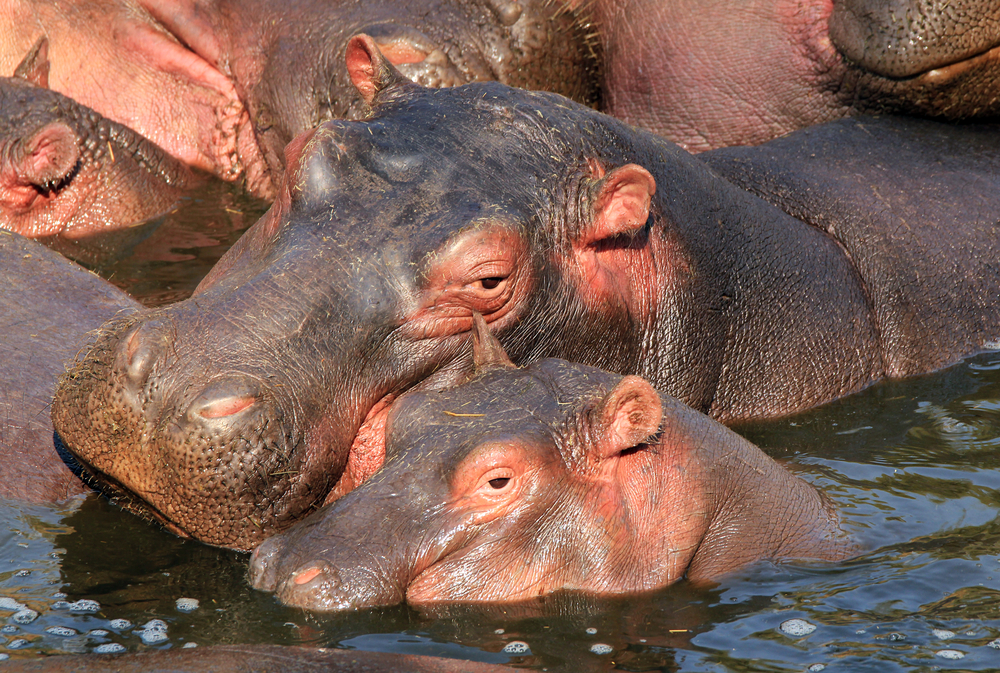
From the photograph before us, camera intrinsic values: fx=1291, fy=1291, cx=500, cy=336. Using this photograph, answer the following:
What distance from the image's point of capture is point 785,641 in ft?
13.4

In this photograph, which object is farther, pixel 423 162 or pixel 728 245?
Result: pixel 728 245

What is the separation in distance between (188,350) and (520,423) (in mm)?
1110

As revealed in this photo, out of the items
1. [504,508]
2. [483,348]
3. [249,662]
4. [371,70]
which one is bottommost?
[249,662]

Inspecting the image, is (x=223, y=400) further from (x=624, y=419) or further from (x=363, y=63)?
(x=363, y=63)

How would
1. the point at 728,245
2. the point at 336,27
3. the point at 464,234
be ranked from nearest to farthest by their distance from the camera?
the point at 464,234, the point at 728,245, the point at 336,27

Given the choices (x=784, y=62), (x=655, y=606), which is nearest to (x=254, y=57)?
(x=784, y=62)

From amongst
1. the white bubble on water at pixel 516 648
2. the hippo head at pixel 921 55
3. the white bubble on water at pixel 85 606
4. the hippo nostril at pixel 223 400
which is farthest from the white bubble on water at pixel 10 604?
the hippo head at pixel 921 55

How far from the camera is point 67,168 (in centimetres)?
761

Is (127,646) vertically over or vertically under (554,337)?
under

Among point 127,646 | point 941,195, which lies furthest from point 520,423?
point 941,195

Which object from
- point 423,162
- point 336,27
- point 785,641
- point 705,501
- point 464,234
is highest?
point 336,27

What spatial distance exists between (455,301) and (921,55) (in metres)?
3.46

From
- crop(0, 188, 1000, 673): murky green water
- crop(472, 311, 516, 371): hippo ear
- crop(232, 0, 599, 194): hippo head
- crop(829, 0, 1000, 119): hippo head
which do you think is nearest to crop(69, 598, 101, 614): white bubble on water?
crop(0, 188, 1000, 673): murky green water

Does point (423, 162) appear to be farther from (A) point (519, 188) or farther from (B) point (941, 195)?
(B) point (941, 195)
